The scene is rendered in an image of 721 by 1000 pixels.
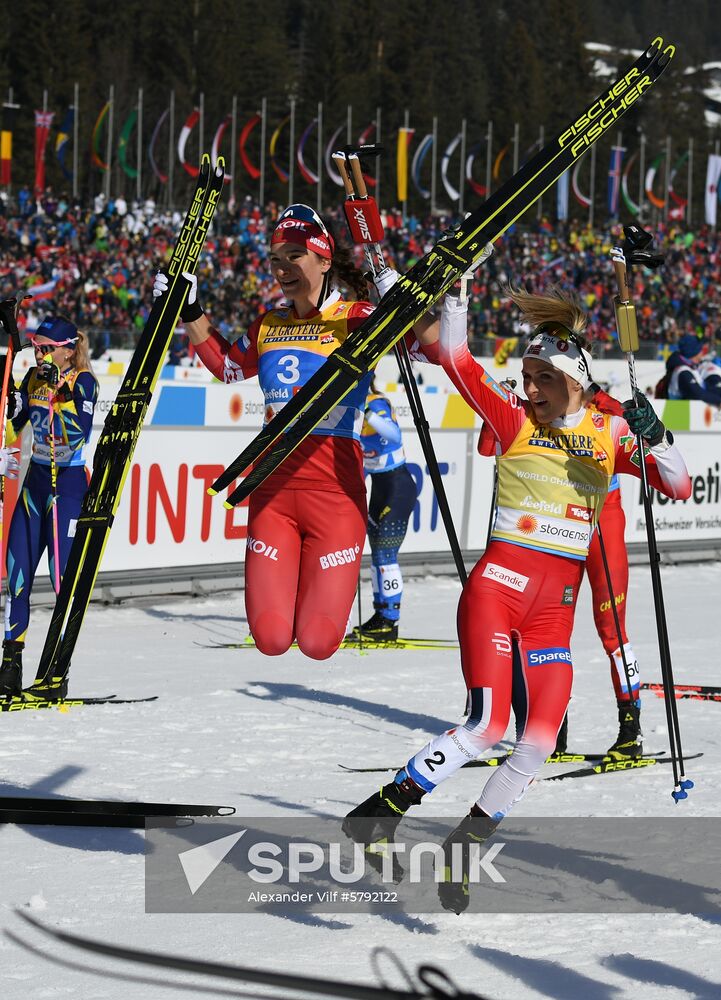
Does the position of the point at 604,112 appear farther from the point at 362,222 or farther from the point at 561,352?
the point at 561,352

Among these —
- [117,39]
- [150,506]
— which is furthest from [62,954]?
[117,39]

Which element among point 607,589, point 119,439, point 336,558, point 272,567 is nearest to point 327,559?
point 336,558

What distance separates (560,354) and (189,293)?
1751 mm

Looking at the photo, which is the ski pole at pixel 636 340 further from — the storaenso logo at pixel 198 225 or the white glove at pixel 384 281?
the storaenso logo at pixel 198 225

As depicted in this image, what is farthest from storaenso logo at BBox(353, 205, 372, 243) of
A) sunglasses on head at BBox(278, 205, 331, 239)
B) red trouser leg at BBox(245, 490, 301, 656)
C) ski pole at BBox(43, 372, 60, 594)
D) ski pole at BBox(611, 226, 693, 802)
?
ski pole at BBox(43, 372, 60, 594)

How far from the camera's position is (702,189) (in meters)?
128

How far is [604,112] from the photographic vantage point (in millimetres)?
6254

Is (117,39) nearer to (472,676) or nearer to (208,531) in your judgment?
(208,531)

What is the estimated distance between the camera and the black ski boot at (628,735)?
7543mm

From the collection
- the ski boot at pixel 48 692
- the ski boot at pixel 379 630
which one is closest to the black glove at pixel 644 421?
the ski boot at pixel 48 692

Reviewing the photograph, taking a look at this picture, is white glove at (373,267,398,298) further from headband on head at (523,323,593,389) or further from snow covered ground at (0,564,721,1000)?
snow covered ground at (0,564,721,1000)

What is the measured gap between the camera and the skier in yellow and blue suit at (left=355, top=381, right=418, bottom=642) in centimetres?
1105

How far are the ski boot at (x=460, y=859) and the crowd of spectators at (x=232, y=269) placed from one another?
2022cm

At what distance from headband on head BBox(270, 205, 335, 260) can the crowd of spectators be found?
18.8 meters
